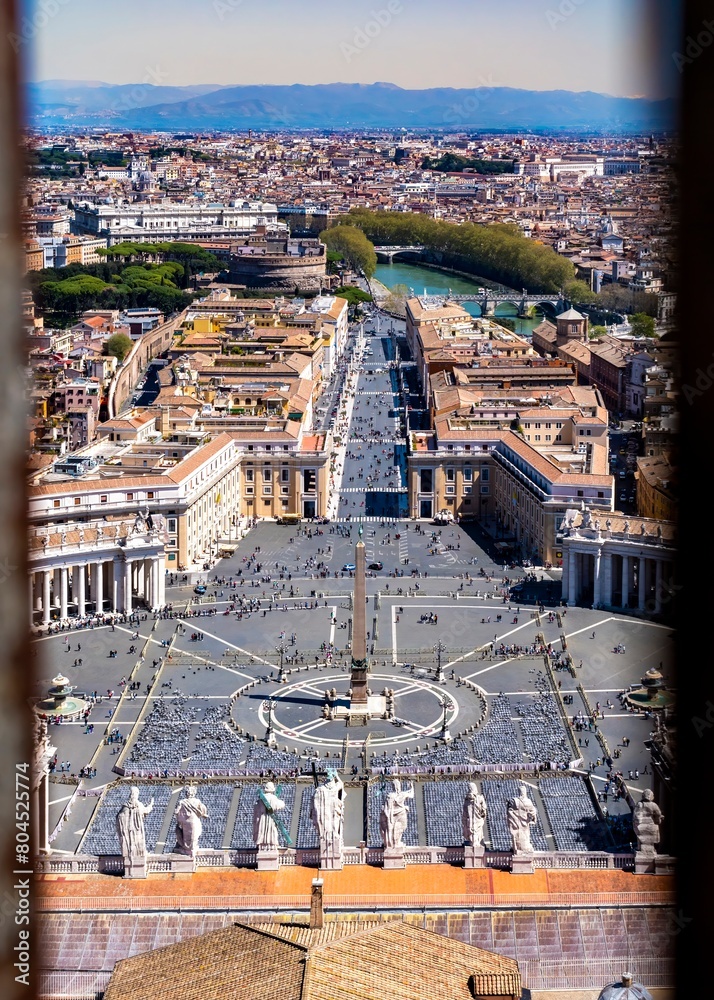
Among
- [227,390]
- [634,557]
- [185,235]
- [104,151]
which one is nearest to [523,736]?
[634,557]

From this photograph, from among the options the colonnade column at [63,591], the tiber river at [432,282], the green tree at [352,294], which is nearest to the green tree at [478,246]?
the tiber river at [432,282]

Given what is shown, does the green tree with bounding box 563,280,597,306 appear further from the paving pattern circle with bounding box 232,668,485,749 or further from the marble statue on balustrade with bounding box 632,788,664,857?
the marble statue on balustrade with bounding box 632,788,664,857

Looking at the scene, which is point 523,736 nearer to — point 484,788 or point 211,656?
point 484,788

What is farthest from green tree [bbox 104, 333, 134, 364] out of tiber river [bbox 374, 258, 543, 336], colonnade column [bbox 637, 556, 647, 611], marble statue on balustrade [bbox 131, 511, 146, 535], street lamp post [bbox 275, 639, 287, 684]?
street lamp post [bbox 275, 639, 287, 684]

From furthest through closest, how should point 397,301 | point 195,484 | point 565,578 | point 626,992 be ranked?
1. point 397,301
2. point 195,484
3. point 565,578
4. point 626,992

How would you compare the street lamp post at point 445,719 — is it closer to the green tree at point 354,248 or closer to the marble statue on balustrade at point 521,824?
the marble statue on balustrade at point 521,824

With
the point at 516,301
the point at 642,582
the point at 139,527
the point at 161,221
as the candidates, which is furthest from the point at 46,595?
the point at 161,221

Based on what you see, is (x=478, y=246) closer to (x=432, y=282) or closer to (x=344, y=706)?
(x=432, y=282)
